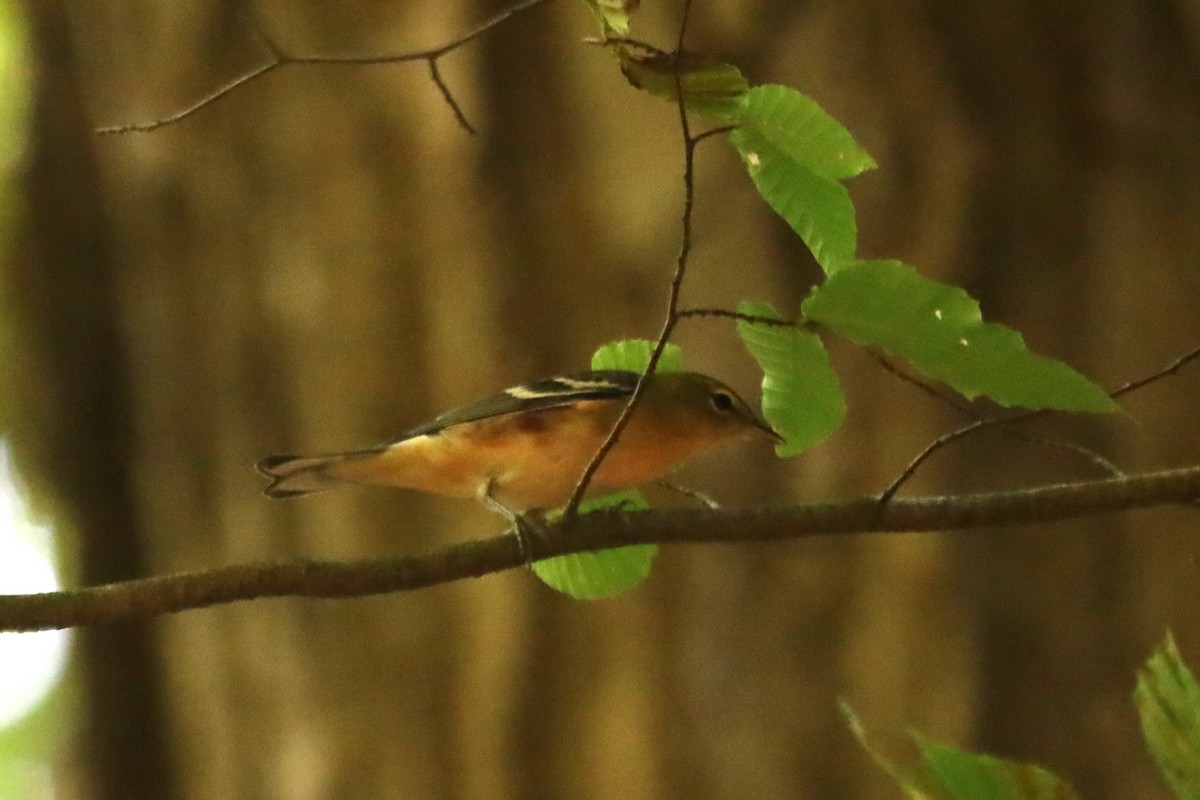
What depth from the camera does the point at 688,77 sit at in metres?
0.71

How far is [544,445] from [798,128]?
694 millimetres

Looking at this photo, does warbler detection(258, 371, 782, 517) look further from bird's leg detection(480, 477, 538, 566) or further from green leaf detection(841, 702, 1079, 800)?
green leaf detection(841, 702, 1079, 800)

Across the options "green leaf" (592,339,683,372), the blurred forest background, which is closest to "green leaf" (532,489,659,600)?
"green leaf" (592,339,683,372)

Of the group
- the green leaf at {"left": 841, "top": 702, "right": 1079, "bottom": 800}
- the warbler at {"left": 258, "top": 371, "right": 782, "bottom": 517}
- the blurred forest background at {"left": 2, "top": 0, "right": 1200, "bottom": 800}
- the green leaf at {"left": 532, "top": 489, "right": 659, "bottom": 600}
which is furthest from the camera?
the blurred forest background at {"left": 2, "top": 0, "right": 1200, "bottom": 800}

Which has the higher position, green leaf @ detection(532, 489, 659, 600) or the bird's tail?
the bird's tail

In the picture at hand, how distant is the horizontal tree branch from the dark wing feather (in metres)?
0.42

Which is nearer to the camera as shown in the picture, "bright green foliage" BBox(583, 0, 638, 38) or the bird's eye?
"bright green foliage" BBox(583, 0, 638, 38)

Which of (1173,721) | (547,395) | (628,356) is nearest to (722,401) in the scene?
(547,395)

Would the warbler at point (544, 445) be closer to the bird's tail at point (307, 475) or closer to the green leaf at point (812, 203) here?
the bird's tail at point (307, 475)

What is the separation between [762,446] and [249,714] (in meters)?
1.19

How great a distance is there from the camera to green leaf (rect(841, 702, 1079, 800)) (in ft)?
2.04

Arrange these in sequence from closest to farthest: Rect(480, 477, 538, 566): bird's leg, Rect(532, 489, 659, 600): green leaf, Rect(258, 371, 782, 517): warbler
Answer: Rect(480, 477, 538, 566): bird's leg → Rect(532, 489, 659, 600): green leaf → Rect(258, 371, 782, 517): warbler

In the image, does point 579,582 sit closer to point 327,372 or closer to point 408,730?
point 408,730

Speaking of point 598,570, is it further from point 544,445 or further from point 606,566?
point 544,445
